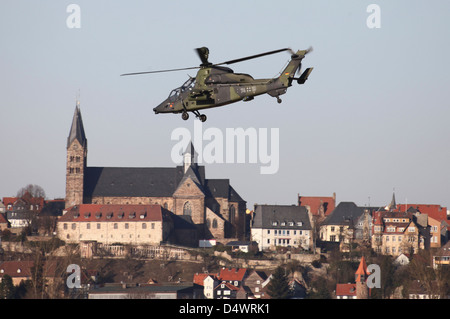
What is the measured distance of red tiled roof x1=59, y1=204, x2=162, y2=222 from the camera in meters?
159

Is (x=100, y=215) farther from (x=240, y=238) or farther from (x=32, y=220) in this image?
(x=240, y=238)

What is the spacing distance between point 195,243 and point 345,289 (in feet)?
117

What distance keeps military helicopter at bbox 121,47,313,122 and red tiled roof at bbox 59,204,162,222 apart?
95.1m

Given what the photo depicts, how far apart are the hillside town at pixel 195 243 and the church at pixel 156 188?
0.56 feet

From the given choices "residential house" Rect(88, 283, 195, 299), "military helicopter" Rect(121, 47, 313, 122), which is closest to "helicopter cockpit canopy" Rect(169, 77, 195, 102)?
"military helicopter" Rect(121, 47, 313, 122)

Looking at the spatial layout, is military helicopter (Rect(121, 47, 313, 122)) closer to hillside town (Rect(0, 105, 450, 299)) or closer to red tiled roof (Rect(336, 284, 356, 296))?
hillside town (Rect(0, 105, 450, 299))

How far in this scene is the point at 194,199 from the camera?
17238 cm

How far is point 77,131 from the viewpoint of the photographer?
178 m

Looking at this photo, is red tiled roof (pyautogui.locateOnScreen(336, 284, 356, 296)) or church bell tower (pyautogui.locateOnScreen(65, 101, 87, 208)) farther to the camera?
church bell tower (pyautogui.locateOnScreen(65, 101, 87, 208))

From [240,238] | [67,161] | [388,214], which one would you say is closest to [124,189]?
[67,161]

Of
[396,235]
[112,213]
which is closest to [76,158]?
[112,213]

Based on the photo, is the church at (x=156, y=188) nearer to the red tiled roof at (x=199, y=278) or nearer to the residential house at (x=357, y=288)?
the red tiled roof at (x=199, y=278)

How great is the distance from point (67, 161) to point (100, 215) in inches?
800
